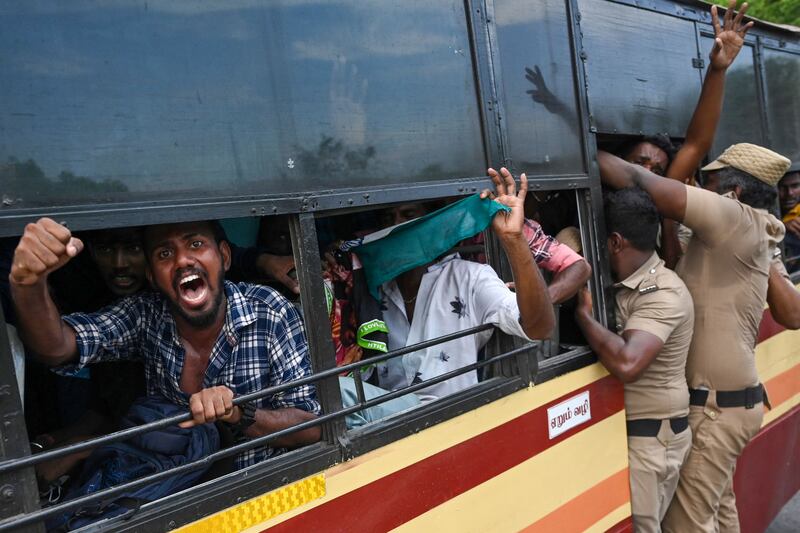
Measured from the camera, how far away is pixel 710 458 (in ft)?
9.96

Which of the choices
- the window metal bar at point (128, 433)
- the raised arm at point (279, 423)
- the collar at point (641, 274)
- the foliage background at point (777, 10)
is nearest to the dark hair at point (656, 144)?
the collar at point (641, 274)

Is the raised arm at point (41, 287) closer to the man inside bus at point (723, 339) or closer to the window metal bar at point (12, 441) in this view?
the window metal bar at point (12, 441)

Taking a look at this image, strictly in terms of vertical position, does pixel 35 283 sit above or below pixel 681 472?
above

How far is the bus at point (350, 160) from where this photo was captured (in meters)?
Answer: 1.39

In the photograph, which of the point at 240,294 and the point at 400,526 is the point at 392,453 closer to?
the point at 400,526

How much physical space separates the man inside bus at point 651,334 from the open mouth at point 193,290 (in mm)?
1543

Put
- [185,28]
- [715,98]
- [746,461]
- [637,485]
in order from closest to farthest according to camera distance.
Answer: [185,28] < [637,485] < [715,98] < [746,461]

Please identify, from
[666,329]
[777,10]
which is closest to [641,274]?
[666,329]

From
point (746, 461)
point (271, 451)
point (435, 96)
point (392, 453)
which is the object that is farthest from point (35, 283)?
point (746, 461)

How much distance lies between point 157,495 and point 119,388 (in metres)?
0.70

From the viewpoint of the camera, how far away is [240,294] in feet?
6.56

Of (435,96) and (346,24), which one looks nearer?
(346,24)

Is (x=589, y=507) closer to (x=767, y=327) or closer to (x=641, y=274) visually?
(x=641, y=274)

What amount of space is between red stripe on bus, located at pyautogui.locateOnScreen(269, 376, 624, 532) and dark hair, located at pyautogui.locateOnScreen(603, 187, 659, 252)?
733mm
